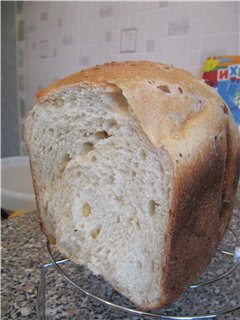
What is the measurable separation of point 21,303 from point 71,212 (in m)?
0.18

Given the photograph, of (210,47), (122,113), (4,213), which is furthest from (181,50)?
(122,113)

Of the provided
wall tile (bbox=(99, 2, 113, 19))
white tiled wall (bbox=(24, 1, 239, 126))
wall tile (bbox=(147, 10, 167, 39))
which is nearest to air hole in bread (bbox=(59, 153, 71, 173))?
white tiled wall (bbox=(24, 1, 239, 126))

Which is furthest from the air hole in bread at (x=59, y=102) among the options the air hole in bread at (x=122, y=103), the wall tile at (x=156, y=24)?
the wall tile at (x=156, y=24)

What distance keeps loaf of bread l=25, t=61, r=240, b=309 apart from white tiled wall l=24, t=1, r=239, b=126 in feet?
3.23

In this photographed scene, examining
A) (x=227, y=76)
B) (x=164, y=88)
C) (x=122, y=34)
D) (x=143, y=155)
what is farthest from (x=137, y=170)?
(x=122, y=34)

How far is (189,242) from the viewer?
49cm

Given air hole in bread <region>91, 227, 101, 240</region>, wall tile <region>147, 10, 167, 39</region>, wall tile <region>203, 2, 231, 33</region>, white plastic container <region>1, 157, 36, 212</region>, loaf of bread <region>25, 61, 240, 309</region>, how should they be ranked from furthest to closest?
wall tile <region>147, 10, 167, 39</region>
wall tile <region>203, 2, 231, 33</region>
white plastic container <region>1, 157, 36, 212</region>
air hole in bread <region>91, 227, 101, 240</region>
loaf of bread <region>25, 61, 240, 309</region>

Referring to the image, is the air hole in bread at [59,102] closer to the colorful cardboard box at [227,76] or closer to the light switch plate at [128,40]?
the colorful cardboard box at [227,76]

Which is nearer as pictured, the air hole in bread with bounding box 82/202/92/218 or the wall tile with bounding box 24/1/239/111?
the air hole in bread with bounding box 82/202/92/218

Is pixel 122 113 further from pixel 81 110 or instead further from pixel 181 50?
pixel 181 50

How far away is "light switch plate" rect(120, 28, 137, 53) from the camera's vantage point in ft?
5.64

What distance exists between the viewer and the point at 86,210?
560 mm

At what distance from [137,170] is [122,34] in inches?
58.4

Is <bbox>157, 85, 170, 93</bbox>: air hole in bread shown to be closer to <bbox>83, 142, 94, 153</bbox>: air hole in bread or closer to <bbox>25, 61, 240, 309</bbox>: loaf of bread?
<bbox>25, 61, 240, 309</bbox>: loaf of bread
